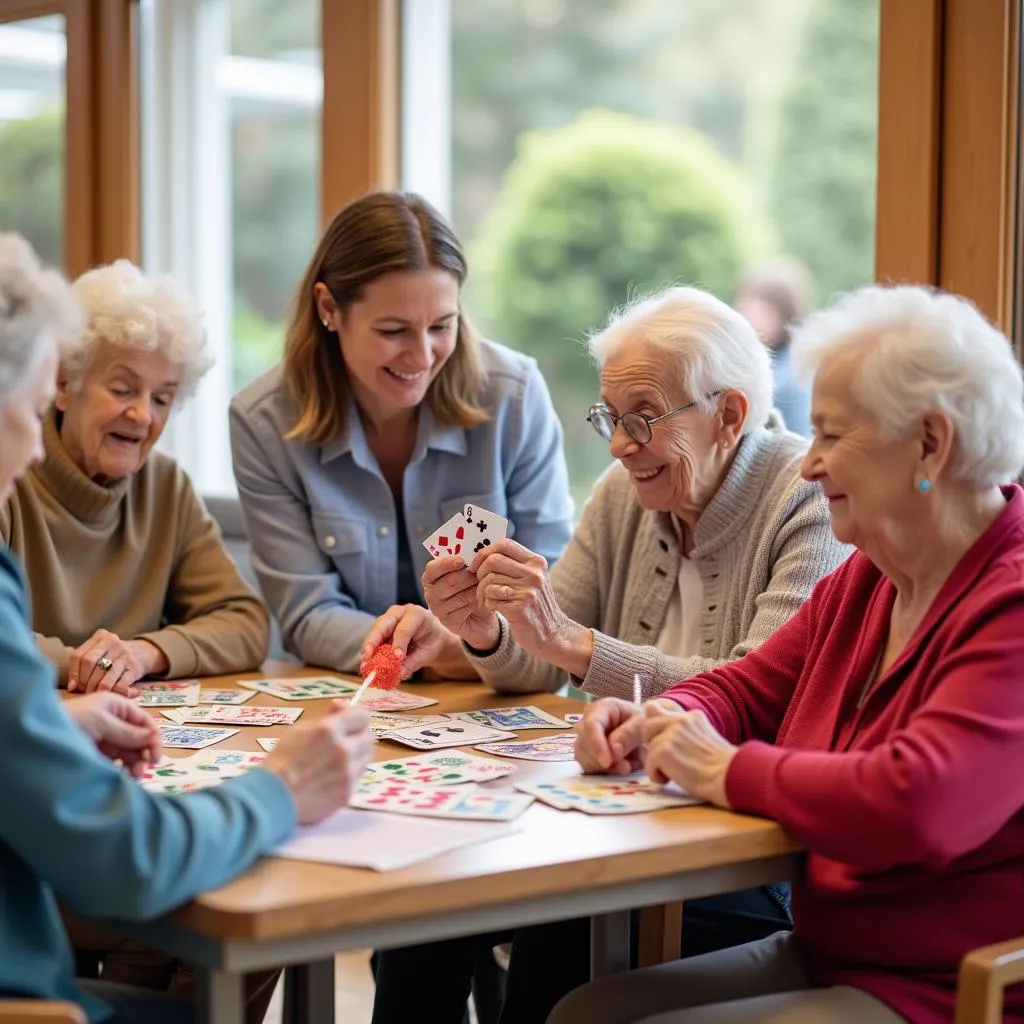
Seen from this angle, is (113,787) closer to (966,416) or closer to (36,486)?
(966,416)

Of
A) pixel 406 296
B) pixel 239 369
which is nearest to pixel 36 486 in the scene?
pixel 406 296

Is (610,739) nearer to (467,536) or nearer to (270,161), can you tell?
(467,536)

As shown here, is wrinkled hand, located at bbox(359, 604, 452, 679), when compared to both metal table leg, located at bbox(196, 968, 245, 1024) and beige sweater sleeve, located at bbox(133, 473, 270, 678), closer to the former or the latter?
beige sweater sleeve, located at bbox(133, 473, 270, 678)

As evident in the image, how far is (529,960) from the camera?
2.48 metres

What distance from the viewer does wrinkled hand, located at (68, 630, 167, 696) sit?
273 cm

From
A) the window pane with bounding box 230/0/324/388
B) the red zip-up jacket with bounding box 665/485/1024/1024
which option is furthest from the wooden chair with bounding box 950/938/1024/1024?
the window pane with bounding box 230/0/324/388

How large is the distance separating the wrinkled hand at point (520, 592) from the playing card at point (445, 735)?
0.19 metres

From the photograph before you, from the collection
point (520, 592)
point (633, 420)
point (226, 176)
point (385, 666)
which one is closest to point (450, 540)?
point (520, 592)

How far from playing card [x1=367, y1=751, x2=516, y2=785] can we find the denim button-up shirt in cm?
99

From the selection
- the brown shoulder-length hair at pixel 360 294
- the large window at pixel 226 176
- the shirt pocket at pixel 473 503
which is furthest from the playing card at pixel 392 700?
the large window at pixel 226 176

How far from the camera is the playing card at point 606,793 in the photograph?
74.8 inches

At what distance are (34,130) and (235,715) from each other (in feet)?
11.3

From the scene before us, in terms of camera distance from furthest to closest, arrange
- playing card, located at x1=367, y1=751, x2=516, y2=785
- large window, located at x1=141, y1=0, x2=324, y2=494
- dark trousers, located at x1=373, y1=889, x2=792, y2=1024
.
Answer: large window, located at x1=141, y1=0, x2=324, y2=494
dark trousers, located at x1=373, y1=889, x2=792, y2=1024
playing card, located at x1=367, y1=751, x2=516, y2=785

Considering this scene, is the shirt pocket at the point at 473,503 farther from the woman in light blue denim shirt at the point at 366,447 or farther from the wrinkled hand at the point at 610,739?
the wrinkled hand at the point at 610,739
